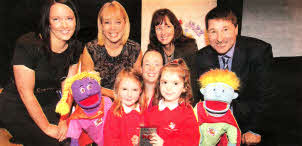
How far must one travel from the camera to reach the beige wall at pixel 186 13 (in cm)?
212

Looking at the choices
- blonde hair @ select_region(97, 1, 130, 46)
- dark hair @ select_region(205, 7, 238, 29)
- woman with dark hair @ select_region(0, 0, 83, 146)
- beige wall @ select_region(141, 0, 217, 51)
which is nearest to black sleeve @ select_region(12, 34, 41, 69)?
woman with dark hair @ select_region(0, 0, 83, 146)

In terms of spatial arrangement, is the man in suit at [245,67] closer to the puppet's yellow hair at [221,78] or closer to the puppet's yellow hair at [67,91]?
the puppet's yellow hair at [221,78]

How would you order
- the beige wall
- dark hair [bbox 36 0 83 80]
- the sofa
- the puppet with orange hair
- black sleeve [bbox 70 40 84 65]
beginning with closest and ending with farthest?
the puppet with orange hair
dark hair [bbox 36 0 83 80]
black sleeve [bbox 70 40 84 65]
the beige wall
the sofa

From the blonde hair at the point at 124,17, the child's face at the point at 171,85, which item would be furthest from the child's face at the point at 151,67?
the blonde hair at the point at 124,17

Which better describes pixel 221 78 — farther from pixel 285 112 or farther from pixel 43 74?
pixel 285 112

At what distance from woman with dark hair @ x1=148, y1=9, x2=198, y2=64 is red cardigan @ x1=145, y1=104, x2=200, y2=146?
619mm

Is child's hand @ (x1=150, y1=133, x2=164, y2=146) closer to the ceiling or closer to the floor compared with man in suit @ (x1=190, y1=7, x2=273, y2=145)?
closer to the floor

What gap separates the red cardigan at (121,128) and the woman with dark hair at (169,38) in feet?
2.24

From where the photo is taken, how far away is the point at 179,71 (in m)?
1.70

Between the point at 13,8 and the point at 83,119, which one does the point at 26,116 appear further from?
the point at 13,8

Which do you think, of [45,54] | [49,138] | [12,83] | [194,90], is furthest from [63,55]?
[194,90]

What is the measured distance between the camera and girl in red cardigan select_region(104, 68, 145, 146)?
172 centimetres

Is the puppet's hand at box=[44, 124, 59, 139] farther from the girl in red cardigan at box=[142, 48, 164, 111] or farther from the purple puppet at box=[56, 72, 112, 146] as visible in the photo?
the girl in red cardigan at box=[142, 48, 164, 111]

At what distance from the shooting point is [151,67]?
5.87 ft
